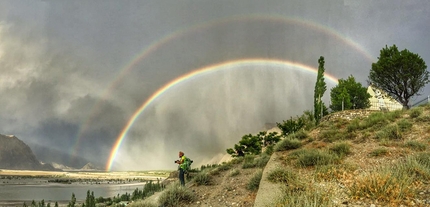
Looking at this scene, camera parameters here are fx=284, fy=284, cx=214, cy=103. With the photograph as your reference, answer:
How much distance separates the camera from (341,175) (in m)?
9.86

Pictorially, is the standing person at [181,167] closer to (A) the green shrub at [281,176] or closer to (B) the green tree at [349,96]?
(A) the green shrub at [281,176]

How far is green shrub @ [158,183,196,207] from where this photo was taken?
13711mm

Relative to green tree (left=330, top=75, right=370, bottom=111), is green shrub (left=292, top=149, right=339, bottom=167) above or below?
below

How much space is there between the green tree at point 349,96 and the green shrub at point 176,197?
128 ft

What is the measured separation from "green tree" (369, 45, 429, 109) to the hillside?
17855 mm

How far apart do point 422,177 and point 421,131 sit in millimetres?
9889

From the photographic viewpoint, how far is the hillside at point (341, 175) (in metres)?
7.52

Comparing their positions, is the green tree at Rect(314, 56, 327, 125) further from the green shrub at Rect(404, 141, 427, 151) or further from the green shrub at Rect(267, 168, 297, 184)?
the green shrub at Rect(267, 168, 297, 184)

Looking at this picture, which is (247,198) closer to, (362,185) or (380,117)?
(362,185)

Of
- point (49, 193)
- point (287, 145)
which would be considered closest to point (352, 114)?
point (287, 145)

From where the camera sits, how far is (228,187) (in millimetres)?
14781

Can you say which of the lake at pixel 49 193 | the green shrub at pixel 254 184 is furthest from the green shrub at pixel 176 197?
the lake at pixel 49 193

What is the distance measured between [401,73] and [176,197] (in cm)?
3739

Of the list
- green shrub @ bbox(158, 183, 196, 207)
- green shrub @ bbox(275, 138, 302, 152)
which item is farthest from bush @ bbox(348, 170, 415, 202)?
green shrub @ bbox(275, 138, 302, 152)
